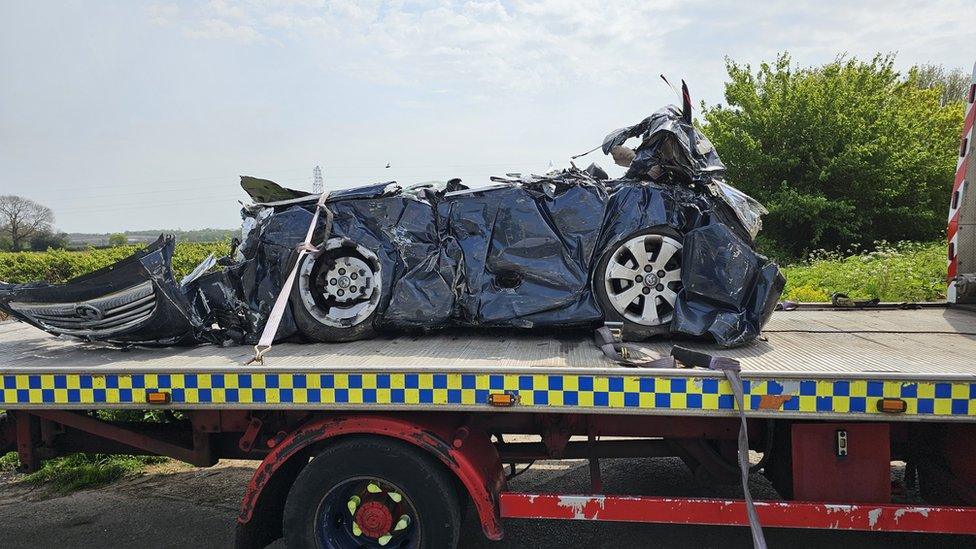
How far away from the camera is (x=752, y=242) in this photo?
419 centimetres

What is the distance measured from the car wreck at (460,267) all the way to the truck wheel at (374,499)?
3.24ft

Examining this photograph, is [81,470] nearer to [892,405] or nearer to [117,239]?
[892,405]

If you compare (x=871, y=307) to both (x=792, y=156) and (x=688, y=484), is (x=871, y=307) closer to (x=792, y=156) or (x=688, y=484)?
(x=688, y=484)

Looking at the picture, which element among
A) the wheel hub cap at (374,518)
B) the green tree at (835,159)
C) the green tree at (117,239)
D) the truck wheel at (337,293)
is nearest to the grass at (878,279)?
the green tree at (835,159)

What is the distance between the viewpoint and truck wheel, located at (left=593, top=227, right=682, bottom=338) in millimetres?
4043

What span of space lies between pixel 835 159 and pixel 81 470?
559 inches

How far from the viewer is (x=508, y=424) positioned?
12.0 feet

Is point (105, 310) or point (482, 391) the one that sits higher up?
point (105, 310)

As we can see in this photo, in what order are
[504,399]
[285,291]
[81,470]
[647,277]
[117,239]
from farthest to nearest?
[117,239] → [81,470] → [647,277] → [285,291] → [504,399]

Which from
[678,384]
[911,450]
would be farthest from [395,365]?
[911,450]

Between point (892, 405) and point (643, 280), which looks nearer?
point (892, 405)

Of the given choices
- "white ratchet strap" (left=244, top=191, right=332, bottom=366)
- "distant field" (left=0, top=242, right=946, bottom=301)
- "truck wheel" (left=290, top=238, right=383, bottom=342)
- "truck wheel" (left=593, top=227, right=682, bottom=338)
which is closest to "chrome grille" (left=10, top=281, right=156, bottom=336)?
"white ratchet strap" (left=244, top=191, right=332, bottom=366)

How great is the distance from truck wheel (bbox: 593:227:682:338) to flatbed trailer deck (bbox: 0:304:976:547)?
236mm

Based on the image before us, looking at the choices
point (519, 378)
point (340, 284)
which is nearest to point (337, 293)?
point (340, 284)
